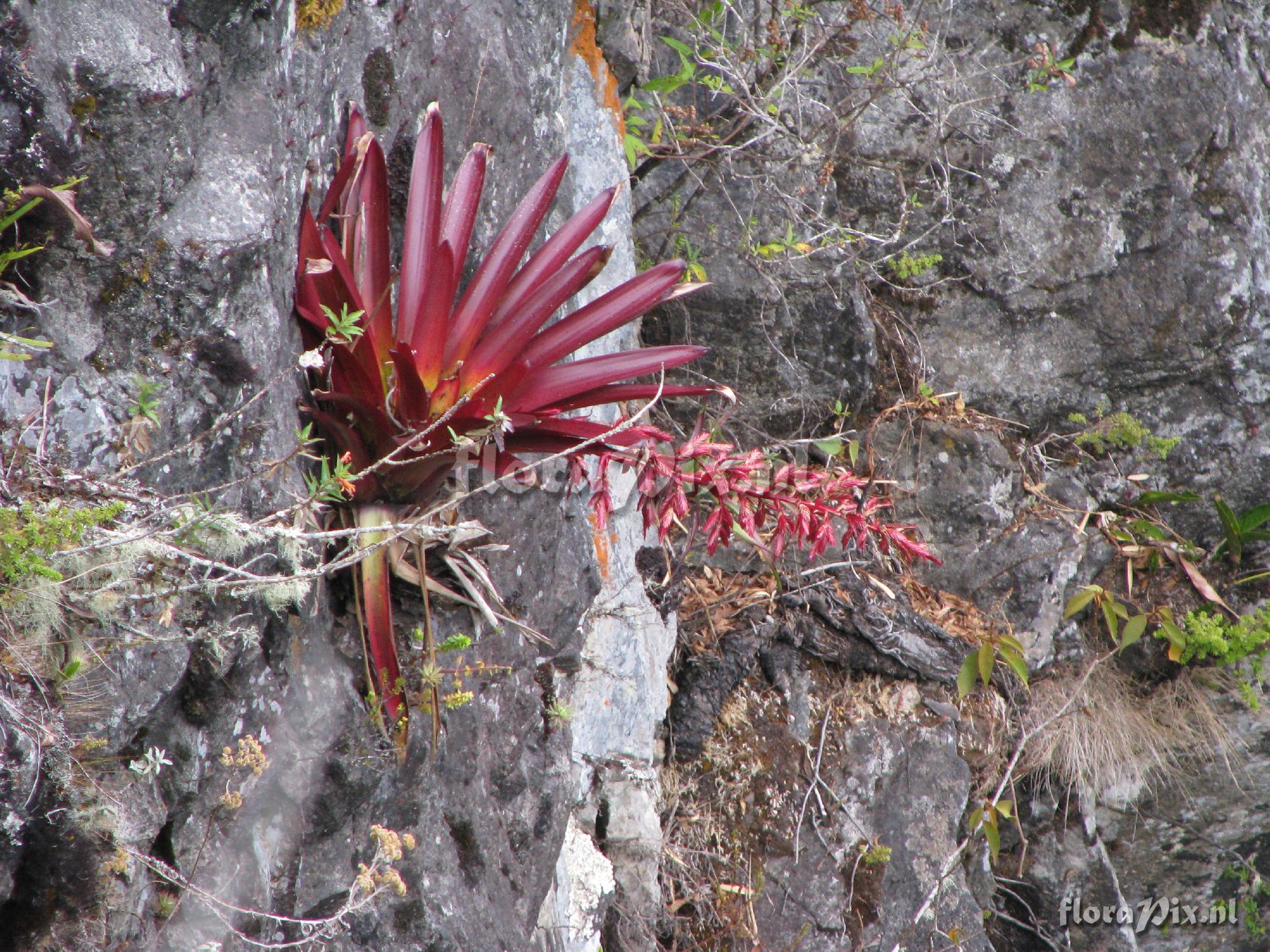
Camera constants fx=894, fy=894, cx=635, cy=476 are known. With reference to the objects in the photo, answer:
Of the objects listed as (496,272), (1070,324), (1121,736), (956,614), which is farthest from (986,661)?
(496,272)

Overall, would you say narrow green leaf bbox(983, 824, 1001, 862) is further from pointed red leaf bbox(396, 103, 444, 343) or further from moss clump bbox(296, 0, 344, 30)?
moss clump bbox(296, 0, 344, 30)

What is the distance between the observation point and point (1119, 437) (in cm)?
399

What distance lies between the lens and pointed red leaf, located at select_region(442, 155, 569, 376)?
1.91m

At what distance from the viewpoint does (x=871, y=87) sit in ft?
11.9

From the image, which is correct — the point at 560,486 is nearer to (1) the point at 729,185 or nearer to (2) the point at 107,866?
(2) the point at 107,866

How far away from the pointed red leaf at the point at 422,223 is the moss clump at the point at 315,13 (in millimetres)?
264

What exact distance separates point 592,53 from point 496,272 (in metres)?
1.37

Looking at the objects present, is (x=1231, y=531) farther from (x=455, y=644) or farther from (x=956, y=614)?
(x=455, y=644)

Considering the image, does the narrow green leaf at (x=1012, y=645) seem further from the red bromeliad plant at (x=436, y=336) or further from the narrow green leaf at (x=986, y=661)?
the red bromeliad plant at (x=436, y=336)

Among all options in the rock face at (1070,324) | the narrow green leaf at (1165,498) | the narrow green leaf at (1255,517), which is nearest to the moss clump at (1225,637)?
the rock face at (1070,324)

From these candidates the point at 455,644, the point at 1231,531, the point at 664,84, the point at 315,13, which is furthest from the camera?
the point at 1231,531

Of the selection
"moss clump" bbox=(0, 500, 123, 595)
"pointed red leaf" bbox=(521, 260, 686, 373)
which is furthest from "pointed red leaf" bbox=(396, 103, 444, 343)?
"moss clump" bbox=(0, 500, 123, 595)

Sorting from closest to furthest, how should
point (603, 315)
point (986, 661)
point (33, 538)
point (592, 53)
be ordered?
point (33, 538)
point (603, 315)
point (592, 53)
point (986, 661)

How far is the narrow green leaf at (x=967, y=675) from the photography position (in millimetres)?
3568
